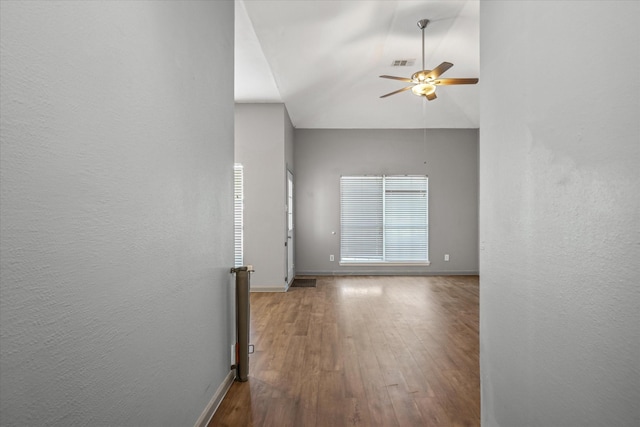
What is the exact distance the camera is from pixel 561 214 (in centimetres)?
130

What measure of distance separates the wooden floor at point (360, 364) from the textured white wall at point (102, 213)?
630 millimetres

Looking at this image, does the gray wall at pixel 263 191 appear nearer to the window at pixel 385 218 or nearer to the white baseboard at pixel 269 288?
the white baseboard at pixel 269 288

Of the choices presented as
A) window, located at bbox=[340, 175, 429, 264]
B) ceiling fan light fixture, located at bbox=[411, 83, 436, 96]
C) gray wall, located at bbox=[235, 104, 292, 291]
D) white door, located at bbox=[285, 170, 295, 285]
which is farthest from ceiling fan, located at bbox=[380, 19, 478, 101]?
window, located at bbox=[340, 175, 429, 264]

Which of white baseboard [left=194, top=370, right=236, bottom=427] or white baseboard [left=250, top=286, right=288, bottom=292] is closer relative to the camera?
white baseboard [left=194, top=370, right=236, bottom=427]

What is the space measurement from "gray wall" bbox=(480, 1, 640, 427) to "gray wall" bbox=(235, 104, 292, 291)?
4.66m

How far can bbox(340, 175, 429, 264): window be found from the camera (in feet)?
26.3

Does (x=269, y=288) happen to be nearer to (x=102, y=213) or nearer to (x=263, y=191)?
(x=263, y=191)

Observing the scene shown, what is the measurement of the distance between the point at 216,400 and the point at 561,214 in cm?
221

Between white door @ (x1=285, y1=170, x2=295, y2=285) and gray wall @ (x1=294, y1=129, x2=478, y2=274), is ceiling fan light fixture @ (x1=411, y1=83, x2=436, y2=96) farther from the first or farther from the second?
gray wall @ (x1=294, y1=129, x2=478, y2=274)

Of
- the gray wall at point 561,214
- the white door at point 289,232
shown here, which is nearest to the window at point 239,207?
the white door at point 289,232

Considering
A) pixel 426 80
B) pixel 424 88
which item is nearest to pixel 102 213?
pixel 426 80

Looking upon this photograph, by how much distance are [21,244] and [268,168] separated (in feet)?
18.1

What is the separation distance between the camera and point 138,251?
1.48 m

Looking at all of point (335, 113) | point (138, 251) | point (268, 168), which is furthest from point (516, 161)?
point (335, 113)
